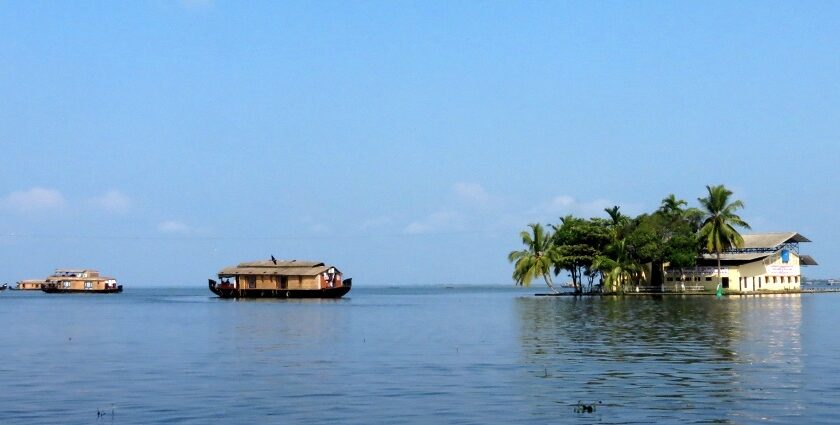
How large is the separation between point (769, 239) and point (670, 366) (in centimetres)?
8851

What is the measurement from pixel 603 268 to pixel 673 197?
1267 cm

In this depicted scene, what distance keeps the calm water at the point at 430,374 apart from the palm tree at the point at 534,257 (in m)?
56.0

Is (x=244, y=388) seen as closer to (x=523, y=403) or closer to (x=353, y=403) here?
(x=353, y=403)

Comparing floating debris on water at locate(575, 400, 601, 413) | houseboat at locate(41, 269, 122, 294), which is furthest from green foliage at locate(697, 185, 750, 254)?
houseboat at locate(41, 269, 122, 294)

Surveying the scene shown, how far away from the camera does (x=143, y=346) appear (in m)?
42.6

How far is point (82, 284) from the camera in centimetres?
19312

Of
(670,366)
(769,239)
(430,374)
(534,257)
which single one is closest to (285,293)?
(534,257)

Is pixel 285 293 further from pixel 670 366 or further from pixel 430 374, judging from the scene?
pixel 670 366

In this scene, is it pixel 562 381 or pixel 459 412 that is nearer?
pixel 459 412

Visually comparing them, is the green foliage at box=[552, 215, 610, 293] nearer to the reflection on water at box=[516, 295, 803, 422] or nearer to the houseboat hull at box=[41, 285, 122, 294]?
the reflection on water at box=[516, 295, 803, 422]

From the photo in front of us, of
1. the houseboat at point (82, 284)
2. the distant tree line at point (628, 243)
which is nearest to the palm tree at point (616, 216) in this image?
the distant tree line at point (628, 243)

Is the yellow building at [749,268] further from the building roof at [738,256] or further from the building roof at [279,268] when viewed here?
the building roof at [279,268]

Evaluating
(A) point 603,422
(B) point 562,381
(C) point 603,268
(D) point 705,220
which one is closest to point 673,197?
(D) point 705,220

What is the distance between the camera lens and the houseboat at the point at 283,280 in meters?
116
